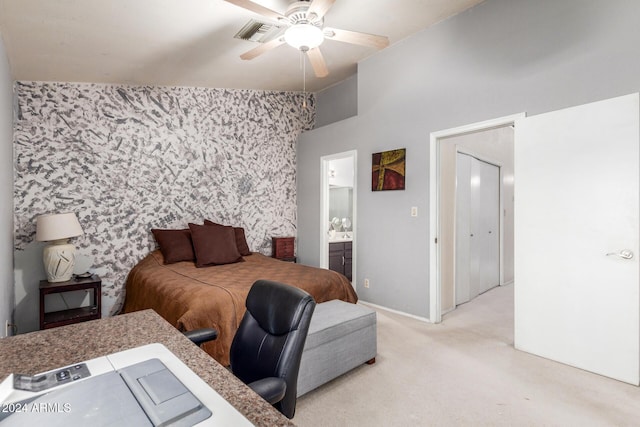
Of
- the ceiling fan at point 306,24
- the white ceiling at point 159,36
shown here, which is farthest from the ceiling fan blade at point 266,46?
the white ceiling at point 159,36

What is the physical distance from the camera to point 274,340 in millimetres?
1327

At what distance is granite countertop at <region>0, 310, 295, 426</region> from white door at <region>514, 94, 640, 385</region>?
8.80 ft

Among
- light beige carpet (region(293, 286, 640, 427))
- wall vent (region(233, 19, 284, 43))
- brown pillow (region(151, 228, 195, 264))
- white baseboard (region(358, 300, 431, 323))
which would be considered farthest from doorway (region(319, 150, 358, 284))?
wall vent (region(233, 19, 284, 43))

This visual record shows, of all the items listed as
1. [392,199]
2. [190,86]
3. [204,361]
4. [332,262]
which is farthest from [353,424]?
[190,86]

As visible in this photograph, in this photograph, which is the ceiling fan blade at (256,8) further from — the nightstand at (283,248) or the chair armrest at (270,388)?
the nightstand at (283,248)

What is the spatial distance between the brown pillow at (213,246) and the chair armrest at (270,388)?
8.67ft

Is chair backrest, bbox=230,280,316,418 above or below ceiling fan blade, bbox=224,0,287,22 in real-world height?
below

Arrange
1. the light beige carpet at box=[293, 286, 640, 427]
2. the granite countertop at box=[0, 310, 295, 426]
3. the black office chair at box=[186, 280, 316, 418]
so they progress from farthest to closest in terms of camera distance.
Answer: the light beige carpet at box=[293, 286, 640, 427] → the black office chair at box=[186, 280, 316, 418] → the granite countertop at box=[0, 310, 295, 426]

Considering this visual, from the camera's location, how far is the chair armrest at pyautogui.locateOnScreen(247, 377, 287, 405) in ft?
3.59

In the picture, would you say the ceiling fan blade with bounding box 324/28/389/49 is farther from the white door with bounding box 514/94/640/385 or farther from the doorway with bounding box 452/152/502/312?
the doorway with bounding box 452/152/502/312

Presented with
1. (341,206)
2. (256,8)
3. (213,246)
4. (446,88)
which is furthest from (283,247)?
(256,8)

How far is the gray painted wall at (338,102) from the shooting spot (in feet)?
15.6

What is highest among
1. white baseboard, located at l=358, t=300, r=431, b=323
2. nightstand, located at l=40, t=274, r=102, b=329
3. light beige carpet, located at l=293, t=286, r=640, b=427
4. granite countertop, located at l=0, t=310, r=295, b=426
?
granite countertop, located at l=0, t=310, r=295, b=426

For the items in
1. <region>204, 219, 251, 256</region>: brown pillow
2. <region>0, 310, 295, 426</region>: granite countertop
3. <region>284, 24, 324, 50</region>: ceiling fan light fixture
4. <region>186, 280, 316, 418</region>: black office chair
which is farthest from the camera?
<region>204, 219, 251, 256</region>: brown pillow
